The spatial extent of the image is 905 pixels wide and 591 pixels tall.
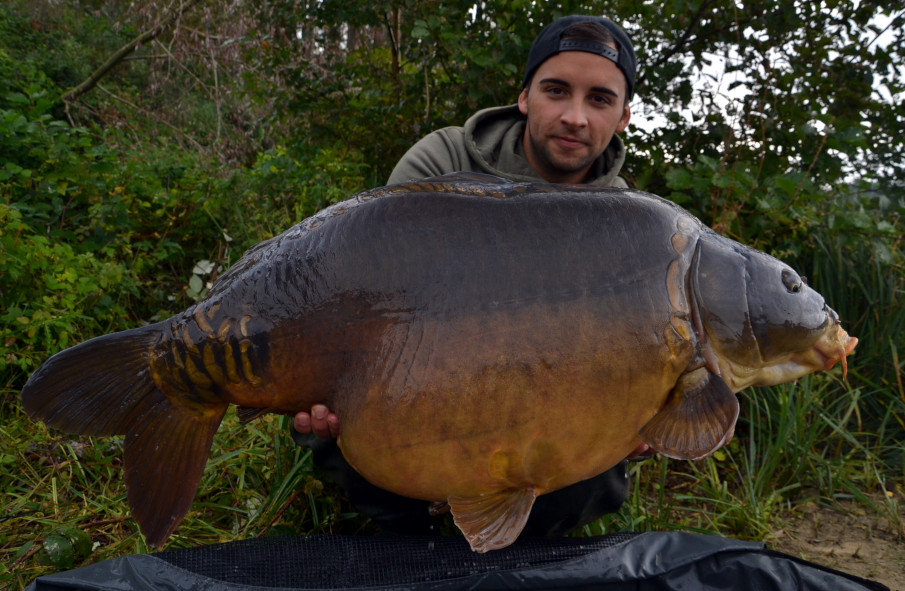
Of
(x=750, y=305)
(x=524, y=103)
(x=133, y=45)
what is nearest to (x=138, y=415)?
(x=750, y=305)

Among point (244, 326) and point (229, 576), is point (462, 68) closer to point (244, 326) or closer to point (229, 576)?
point (244, 326)

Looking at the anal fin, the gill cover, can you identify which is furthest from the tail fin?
the gill cover

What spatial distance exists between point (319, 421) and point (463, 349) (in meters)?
0.36

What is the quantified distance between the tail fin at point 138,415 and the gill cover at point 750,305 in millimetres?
933

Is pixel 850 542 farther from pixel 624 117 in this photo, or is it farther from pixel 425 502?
pixel 624 117

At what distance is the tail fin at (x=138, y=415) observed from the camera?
3.86 feet

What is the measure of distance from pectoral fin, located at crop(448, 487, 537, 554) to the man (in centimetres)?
51

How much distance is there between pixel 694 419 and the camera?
1.17m

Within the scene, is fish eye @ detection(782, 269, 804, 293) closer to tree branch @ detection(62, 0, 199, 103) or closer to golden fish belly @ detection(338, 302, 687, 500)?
golden fish belly @ detection(338, 302, 687, 500)

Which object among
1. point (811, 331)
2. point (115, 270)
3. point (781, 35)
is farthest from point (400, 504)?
point (781, 35)

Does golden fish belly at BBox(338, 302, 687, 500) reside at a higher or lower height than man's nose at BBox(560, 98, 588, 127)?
lower

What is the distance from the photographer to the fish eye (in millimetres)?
1244

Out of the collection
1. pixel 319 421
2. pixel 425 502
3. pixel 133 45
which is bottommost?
pixel 425 502

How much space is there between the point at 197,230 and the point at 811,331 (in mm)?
2913
